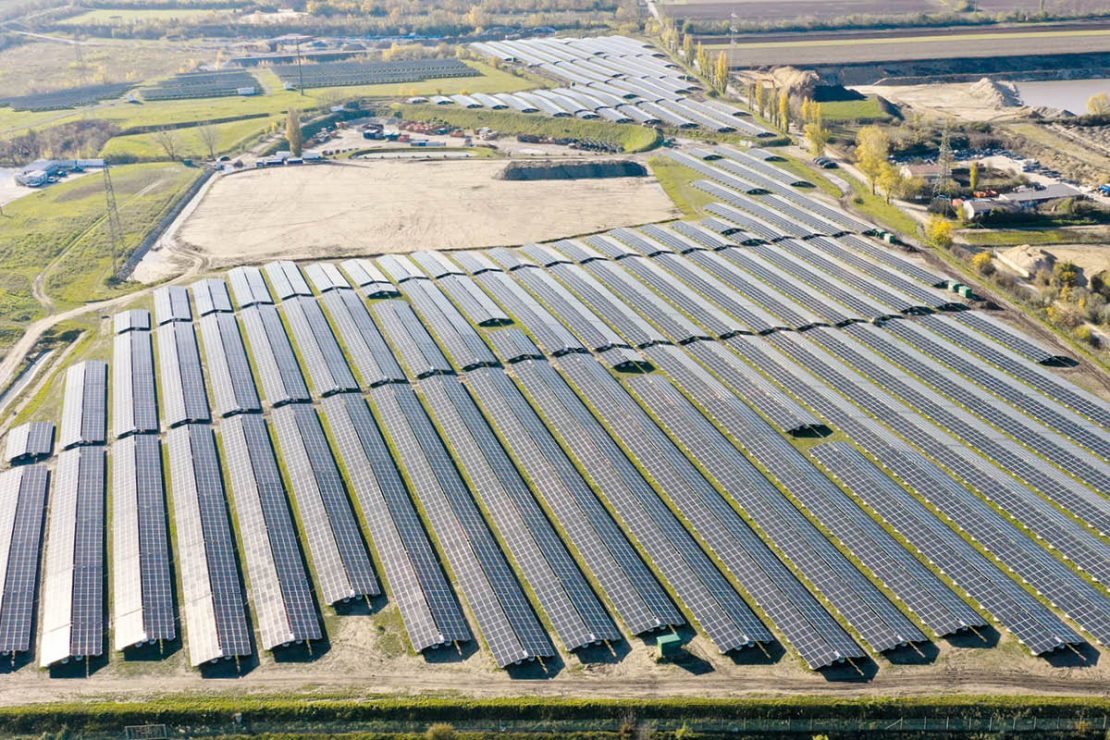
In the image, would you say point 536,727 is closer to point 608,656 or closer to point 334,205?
point 608,656

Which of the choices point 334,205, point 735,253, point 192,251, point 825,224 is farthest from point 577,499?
point 334,205

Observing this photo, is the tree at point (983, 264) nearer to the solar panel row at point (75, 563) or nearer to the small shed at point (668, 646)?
the small shed at point (668, 646)

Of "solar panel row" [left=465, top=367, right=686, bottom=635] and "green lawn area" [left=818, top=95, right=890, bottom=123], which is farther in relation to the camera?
"green lawn area" [left=818, top=95, right=890, bottom=123]

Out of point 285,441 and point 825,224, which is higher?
point 825,224

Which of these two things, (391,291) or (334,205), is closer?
(391,291)

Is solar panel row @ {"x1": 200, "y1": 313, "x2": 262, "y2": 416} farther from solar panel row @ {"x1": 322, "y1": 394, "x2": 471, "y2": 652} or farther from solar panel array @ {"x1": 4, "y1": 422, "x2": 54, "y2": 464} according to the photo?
solar panel array @ {"x1": 4, "y1": 422, "x2": 54, "y2": 464}

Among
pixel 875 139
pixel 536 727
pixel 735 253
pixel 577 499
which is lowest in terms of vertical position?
pixel 536 727

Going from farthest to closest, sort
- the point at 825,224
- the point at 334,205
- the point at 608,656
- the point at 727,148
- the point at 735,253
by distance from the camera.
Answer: the point at 727,148, the point at 334,205, the point at 825,224, the point at 735,253, the point at 608,656

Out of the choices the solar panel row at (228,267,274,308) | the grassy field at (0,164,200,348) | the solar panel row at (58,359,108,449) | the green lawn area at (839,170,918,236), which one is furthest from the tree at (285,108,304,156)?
the green lawn area at (839,170,918,236)
